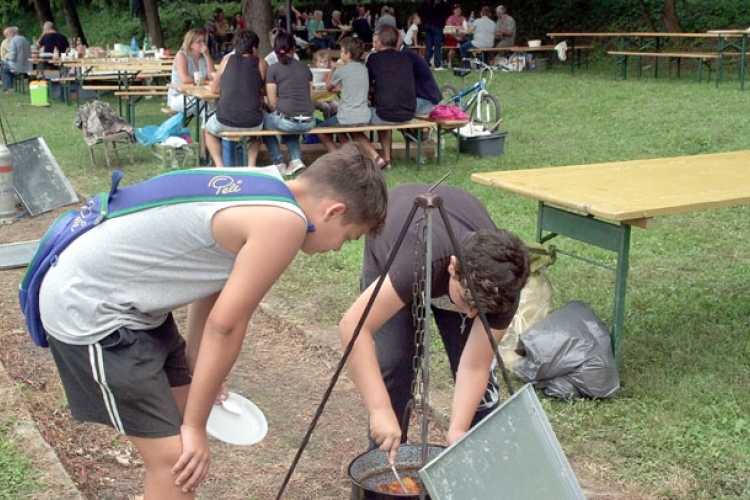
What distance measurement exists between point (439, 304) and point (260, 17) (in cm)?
1042

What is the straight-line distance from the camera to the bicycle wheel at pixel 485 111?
10.4 metres

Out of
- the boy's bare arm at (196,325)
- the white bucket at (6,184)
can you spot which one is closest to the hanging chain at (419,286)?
the boy's bare arm at (196,325)

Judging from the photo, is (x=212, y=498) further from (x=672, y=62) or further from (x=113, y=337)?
(x=672, y=62)

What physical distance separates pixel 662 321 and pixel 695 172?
0.80 m

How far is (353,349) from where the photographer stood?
2.47 metres

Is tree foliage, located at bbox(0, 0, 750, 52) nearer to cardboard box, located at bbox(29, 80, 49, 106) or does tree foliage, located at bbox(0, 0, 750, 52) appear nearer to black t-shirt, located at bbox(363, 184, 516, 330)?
cardboard box, located at bbox(29, 80, 49, 106)

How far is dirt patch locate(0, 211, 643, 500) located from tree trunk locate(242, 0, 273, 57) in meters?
8.31

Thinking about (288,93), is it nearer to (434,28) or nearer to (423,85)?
(423,85)

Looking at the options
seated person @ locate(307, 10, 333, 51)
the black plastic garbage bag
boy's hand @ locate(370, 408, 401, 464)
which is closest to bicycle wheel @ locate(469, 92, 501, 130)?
the black plastic garbage bag

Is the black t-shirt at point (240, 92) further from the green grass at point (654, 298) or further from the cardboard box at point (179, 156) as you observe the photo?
the green grass at point (654, 298)

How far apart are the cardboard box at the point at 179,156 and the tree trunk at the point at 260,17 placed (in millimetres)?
4032

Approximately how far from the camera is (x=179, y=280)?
6.85 feet

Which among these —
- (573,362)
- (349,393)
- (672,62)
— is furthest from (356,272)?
(672,62)

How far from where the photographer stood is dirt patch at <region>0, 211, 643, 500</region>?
10.9 ft
